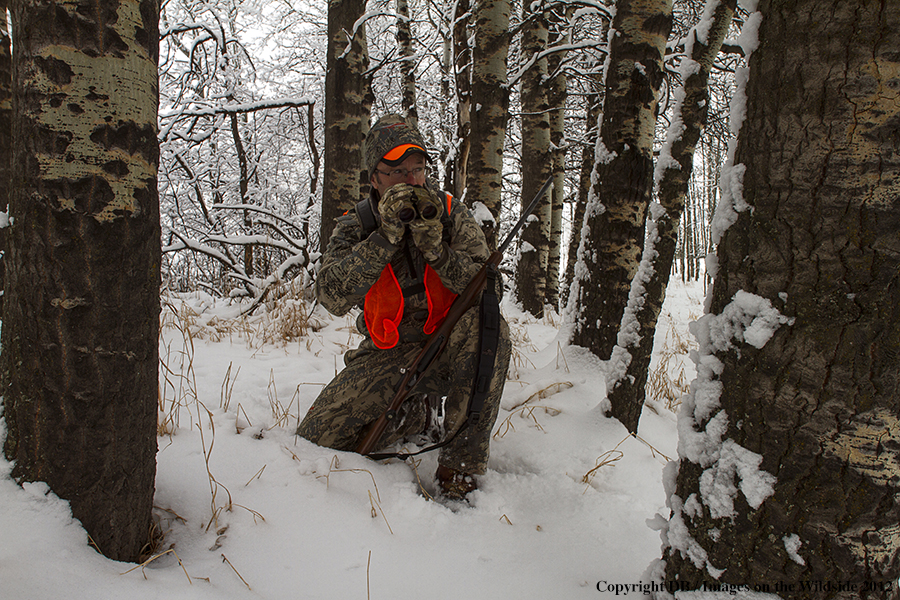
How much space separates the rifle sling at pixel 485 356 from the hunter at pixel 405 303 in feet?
0.09

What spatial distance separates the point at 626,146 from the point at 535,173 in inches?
173

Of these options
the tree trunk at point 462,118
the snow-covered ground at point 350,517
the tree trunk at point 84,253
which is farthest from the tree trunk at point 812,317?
the tree trunk at point 462,118

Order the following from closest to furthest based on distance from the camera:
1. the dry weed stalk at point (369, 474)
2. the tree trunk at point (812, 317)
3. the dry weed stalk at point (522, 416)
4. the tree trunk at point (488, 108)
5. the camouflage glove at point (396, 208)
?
the tree trunk at point (812, 317)
the dry weed stalk at point (369, 474)
the camouflage glove at point (396, 208)
the dry weed stalk at point (522, 416)
the tree trunk at point (488, 108)

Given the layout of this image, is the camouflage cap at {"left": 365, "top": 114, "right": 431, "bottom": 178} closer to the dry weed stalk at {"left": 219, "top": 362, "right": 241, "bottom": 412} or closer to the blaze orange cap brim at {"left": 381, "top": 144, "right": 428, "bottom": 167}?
the blaze orange cap brim at {"left": 381, "top": 144, "right": 428, "bottom": 167}

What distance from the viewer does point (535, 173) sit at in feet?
22.3

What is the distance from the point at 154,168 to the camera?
3.97ft

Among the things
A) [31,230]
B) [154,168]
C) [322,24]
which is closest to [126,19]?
[154,168]

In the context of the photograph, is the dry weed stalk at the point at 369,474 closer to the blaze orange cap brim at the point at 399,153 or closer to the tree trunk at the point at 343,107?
the blaze orange cap brim at the point at 399,153

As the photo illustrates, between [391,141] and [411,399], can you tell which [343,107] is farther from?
[411,399]

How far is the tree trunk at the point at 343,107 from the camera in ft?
15.5

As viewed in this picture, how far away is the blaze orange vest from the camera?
214 centimetres

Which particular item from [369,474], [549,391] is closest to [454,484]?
[369,474]

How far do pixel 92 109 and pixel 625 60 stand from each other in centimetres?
246

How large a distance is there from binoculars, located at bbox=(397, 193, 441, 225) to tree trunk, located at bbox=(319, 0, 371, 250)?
10.2 feet
